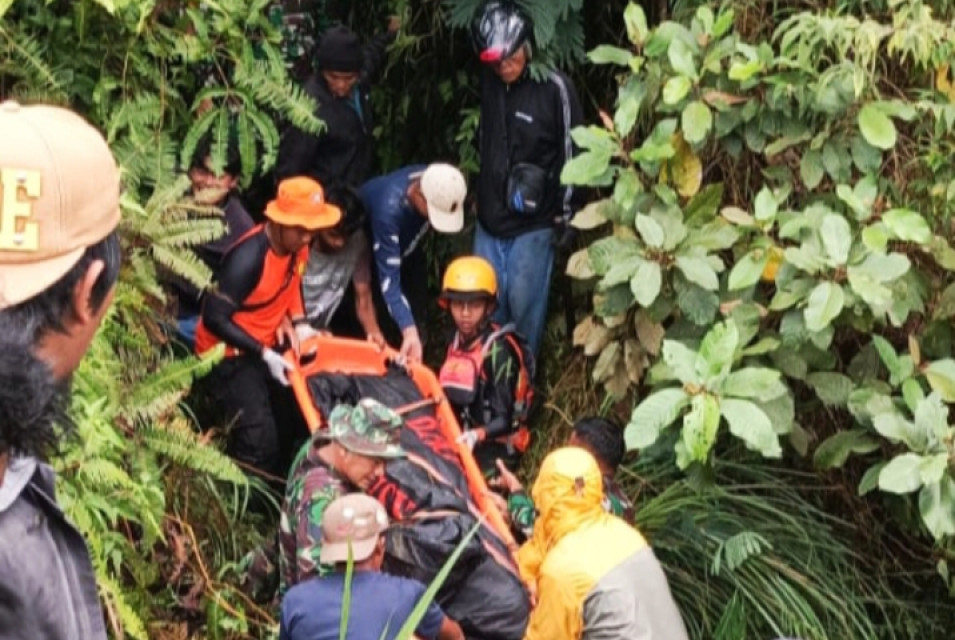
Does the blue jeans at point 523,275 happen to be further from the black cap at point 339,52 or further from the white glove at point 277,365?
the white glove at point 277,365

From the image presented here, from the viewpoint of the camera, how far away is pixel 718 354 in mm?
5586

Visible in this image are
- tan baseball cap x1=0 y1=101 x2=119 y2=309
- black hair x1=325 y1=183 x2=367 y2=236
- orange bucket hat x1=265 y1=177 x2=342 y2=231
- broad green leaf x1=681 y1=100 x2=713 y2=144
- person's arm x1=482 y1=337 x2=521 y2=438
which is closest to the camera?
tan baseball cap x1=0 y1=101 x2=119 y2=309

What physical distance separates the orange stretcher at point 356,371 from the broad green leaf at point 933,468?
6.01ft

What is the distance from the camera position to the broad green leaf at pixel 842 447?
6.04 m

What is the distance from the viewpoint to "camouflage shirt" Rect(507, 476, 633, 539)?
5.82 meters

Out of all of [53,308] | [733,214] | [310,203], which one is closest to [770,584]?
[733,214]

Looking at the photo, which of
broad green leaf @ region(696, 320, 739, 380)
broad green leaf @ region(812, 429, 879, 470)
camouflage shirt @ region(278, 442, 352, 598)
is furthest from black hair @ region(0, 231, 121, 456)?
broad green leaf @ region(812, 429, 879, 470)

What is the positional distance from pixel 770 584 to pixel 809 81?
2.04m

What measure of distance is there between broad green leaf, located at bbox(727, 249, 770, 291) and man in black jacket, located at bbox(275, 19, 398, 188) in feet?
8.00

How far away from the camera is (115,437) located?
4.80 meters

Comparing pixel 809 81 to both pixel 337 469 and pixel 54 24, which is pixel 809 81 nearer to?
pixel 337 469

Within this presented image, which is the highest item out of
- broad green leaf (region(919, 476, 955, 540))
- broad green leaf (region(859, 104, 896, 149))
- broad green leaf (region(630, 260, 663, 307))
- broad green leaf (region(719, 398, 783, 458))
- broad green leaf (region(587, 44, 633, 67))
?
broad green leaf (region(587, 44, 633, 67))

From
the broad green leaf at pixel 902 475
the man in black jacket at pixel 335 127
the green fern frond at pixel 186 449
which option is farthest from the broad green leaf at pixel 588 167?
the green fern frond at pixel 186 449

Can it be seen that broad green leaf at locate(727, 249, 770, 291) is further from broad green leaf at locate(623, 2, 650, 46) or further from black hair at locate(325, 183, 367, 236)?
black hair at locate(325, 183, 367, 236)
